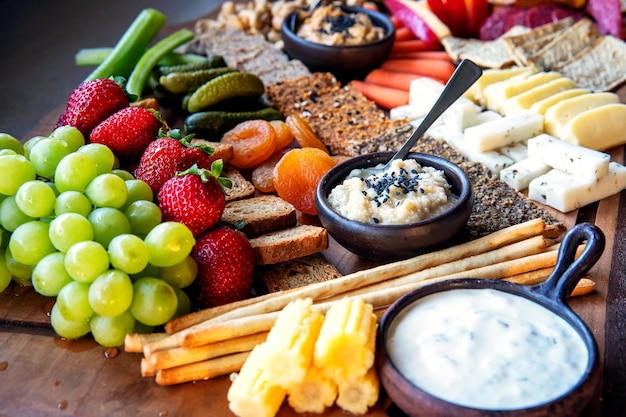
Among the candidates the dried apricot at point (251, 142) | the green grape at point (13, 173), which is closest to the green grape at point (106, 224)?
the green grape at point (13, 173)

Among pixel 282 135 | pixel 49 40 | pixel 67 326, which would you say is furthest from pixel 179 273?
pixel 49 40

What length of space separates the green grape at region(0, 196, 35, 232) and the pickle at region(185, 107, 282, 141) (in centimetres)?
106

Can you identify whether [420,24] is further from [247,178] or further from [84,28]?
[84,28]

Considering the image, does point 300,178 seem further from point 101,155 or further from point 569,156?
point 569,156

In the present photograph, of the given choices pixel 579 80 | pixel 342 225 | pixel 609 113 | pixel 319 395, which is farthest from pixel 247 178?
pixel 579 80

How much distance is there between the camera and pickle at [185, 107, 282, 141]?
2.79 metres

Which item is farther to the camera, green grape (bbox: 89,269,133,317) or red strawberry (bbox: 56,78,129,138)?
red strawberry (bbox: 56,78,129,138)

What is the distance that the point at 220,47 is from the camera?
11.7ft

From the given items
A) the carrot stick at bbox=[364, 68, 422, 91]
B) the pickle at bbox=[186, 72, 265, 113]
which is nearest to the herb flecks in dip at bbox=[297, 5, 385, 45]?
the carrot stick at bbox=[364, 68, 422, 91]

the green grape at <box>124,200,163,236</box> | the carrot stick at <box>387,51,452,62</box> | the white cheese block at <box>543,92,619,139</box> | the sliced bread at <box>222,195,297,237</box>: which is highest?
the green grape at <box>124,200,163,236</box>

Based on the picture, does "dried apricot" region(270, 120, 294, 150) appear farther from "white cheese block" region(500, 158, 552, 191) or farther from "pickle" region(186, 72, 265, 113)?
"white cheese block" region(500, 158, 552, 191)

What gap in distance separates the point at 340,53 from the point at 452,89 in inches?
44.0

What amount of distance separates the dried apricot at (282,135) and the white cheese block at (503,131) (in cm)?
71

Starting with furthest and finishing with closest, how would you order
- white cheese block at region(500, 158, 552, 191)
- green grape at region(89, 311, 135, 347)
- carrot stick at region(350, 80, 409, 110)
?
carrot stick at region(350, 80, 409, 110) → white cheese block at region(500, 158, 552, 191) → green grape at region(89, 311, 135, 347)
